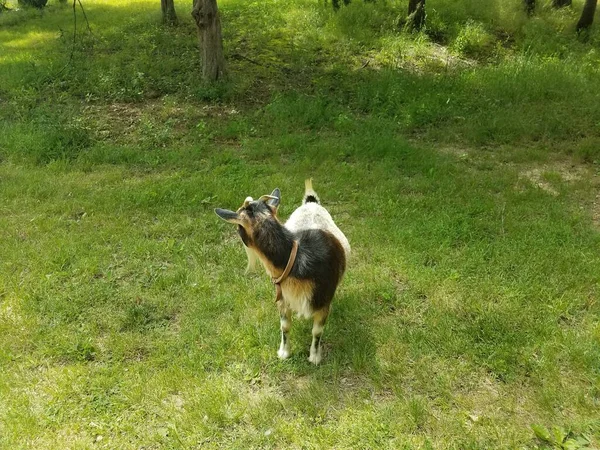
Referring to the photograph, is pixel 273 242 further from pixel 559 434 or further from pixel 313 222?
pixel 559 434

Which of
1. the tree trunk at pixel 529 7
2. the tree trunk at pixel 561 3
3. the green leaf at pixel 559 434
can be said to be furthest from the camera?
the tree trunk at pixel 561 3

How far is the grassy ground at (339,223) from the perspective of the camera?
11.1ft

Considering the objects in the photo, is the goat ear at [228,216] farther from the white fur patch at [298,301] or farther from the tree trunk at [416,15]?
the tree trunk at [416,15]

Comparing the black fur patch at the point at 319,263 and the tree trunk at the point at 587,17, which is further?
the tree trunk at the point at 587,17

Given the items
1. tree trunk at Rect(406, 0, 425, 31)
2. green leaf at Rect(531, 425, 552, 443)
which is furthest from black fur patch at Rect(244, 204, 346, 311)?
tree trunk at Rect(406, 0, 425, 31)

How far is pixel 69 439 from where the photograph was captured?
127 inches

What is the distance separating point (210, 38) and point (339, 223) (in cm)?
549

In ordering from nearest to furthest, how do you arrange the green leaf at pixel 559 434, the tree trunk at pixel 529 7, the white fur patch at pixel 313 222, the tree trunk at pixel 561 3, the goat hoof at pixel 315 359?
the green leaf at pixel 559 434, the goat hoof at pixel 315 359, the white fur patch at pixel 313 222, the tree trunk at pixel 529 7, the tree trunk at pixel 561 3

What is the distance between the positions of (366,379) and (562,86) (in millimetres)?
7679

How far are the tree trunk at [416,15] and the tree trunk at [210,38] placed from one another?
4.96 m

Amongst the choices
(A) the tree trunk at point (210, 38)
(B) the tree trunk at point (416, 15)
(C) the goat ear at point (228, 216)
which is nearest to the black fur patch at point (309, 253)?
(C) the goat ear at point (228, 216)

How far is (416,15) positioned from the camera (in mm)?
11531

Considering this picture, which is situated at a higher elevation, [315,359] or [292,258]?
[292,258]

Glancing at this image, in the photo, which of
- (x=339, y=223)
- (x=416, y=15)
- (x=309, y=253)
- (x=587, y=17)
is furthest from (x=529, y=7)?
(x=309, y=253)
